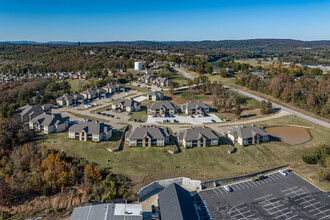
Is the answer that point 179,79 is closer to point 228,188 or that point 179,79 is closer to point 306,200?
point 228,188

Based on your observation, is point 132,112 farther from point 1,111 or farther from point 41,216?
point 41,216

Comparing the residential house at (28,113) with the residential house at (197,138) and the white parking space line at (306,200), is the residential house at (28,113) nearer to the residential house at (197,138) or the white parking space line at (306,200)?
the residential house at (197,138)

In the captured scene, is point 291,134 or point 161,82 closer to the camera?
point 291,134

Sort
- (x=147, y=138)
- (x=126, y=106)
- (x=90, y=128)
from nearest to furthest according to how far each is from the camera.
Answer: (x=147, y=138), (x=90, y=128), (x=126, y=106)

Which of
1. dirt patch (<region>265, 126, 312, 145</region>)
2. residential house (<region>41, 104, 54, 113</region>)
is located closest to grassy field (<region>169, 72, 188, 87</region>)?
dirt patch (<region>265, 126, 312, 145</region>)

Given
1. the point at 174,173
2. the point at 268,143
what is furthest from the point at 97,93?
the point at 268,143

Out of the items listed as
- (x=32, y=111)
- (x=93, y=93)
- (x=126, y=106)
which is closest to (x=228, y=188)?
(x=126, y=106)

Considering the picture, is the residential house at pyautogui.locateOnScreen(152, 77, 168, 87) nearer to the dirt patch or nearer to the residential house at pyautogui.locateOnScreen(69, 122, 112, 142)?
the dirt patch

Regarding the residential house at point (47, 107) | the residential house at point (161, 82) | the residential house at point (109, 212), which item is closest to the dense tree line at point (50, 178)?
the residential house at point (109, 212)
